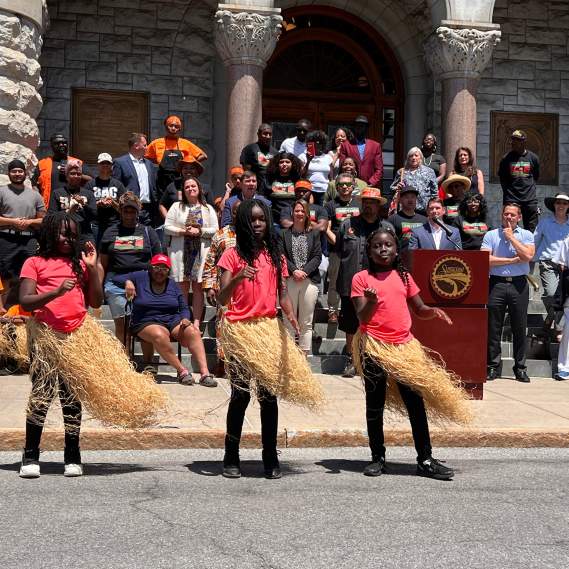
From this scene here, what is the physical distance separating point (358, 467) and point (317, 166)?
7.31m

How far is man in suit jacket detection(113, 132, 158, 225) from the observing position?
44.9 feet

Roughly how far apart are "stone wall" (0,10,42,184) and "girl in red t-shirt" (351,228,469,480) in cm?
757

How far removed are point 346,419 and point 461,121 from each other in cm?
897

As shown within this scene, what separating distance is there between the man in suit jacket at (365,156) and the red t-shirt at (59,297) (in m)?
8.28

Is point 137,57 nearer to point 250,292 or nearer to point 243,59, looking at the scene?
point 243,59

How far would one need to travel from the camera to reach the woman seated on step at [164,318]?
11.2 metres

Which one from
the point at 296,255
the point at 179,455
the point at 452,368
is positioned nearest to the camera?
the point at 179,455

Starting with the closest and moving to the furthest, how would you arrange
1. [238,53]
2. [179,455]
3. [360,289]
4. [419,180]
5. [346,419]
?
[360,289] < [179,455] < [346,419] < [419,180] < [238,53]

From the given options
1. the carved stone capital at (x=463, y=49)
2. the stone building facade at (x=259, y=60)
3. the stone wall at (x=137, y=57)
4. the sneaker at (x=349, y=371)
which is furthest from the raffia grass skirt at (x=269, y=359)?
the stone wall at (x=137, y=57)

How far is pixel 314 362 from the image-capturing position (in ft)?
41.2

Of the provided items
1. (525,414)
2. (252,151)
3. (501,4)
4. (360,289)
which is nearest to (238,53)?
(252,151)

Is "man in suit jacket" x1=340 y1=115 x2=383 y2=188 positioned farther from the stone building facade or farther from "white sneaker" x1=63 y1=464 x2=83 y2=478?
"white sneaker" x1=63 y1=464 x2=83 y2=478

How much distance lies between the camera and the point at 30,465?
708 cm

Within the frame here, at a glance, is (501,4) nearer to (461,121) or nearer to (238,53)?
(461,121)
